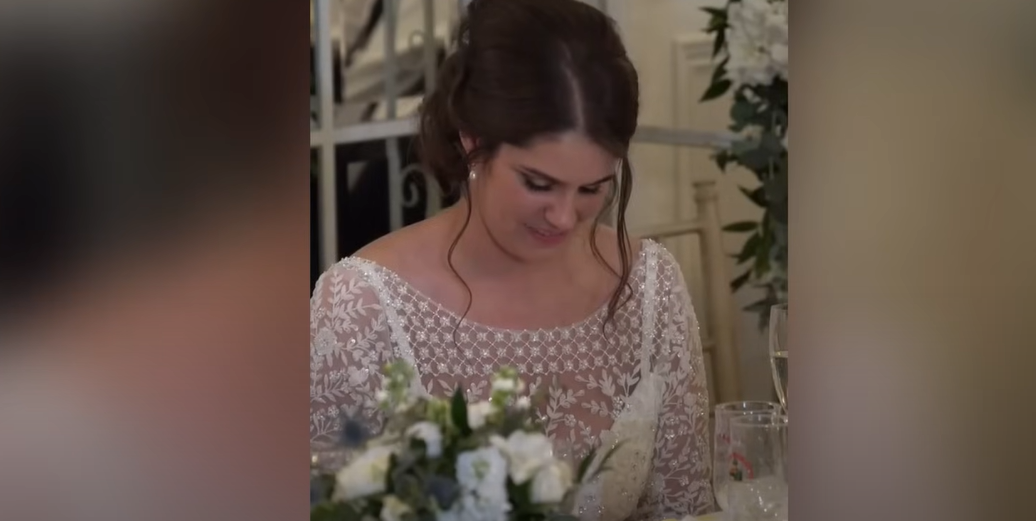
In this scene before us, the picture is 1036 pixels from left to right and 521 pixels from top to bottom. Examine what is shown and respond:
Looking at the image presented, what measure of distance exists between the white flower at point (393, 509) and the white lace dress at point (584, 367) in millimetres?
62

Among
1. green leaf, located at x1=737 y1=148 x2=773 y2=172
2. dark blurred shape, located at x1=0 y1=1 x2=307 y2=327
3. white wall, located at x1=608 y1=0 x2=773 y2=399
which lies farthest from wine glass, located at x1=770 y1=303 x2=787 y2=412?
dark blurred shape, located at x1=0 y1=1 x2=307 y2=327

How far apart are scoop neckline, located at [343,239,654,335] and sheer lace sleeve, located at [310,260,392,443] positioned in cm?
1

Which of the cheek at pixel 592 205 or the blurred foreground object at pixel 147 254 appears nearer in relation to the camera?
the blurred foreground object at pixel 147 254

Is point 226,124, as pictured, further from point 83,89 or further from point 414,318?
point 414,318

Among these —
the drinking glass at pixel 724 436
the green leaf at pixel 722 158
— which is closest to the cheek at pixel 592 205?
the green leaf at pixel 722 158

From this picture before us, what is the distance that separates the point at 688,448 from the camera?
82cm

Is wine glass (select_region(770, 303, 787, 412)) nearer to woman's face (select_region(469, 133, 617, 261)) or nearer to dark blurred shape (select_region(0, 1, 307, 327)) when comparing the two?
woman's face (select_region(469, 133, 617, 261))

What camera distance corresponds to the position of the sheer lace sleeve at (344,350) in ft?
2.29

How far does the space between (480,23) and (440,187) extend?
13cm

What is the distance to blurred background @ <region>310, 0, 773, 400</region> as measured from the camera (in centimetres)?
68

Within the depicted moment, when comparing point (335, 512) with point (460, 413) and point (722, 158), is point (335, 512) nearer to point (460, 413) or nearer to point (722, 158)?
point (460, 413)

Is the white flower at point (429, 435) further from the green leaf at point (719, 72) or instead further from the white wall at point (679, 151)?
the green leaf at point (719, 72)

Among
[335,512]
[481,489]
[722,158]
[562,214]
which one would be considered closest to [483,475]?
[481,489]

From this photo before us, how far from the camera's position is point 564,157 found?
0.74 meters
